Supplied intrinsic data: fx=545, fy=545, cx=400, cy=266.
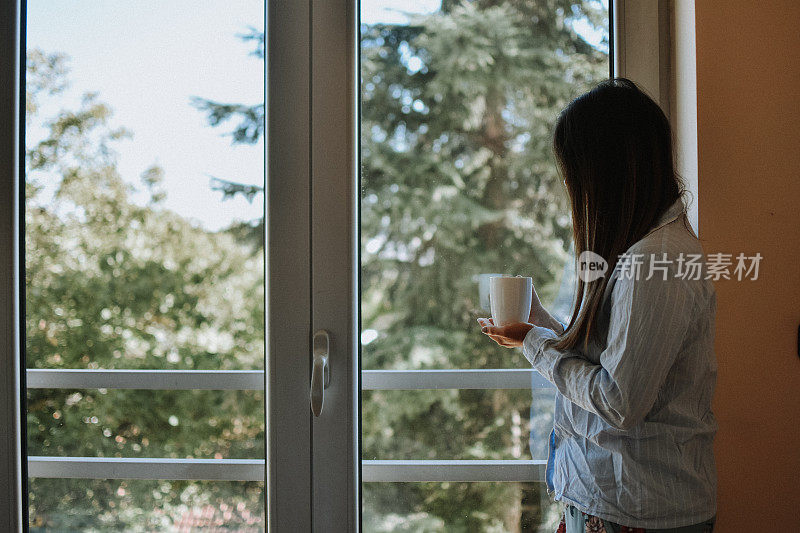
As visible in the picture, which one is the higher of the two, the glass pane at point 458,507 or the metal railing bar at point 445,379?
the metal railing bar at point 445,379

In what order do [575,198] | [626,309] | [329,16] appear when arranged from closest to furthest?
[626,309], [575,198], [329,16]

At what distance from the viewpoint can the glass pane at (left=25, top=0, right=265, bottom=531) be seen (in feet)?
4.61

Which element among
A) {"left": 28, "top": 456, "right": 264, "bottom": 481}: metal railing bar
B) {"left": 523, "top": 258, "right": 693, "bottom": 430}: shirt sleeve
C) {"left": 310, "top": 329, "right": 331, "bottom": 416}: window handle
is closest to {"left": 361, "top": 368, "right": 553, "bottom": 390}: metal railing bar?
{"left": 310, "top": 329, "right": 331, "bottom": 416}: window handle

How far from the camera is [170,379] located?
143cm

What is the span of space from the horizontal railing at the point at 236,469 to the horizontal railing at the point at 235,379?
0.19 metres

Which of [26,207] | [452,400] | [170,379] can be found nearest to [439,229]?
[452,400]

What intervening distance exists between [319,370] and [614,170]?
0.79m

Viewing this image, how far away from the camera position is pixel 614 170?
3.13 feet

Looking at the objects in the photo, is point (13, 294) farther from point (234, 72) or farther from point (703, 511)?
point (703, 511)

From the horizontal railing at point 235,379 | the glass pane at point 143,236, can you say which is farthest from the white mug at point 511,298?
the glass pane at point 143,236

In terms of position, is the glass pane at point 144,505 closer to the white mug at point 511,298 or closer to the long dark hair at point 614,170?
the white mug at point 511,298

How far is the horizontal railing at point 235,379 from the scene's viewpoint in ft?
4.56

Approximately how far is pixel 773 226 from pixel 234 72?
1.35 meters

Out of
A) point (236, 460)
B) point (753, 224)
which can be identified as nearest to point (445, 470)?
point (236, 460)
